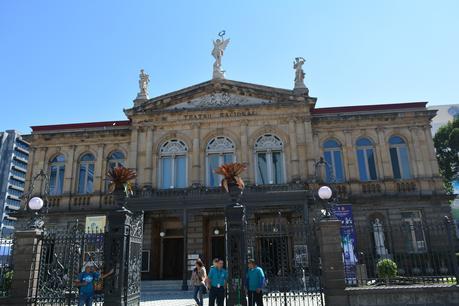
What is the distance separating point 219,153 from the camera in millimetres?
25609

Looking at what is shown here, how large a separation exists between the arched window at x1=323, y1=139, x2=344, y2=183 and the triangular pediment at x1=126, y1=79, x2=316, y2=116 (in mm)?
4338

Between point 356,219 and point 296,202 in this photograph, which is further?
point 356,219

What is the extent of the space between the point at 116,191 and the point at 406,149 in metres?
20.3

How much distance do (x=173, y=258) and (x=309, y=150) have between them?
11083mm

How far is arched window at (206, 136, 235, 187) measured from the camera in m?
25.5

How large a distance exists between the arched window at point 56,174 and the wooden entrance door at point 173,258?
867 cm

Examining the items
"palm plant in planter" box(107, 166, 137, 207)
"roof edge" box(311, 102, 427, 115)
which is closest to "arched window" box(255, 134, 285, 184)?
"roof edge" box(311, 102, 427, 115)

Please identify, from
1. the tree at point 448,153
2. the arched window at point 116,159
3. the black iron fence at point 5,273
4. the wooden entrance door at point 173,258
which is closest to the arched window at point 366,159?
the wooden entrance door at point 173,258

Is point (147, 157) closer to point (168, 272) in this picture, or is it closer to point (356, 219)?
point (168, 272)

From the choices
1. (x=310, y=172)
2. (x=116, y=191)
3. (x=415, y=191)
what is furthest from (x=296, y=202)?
(x=116, y=191)

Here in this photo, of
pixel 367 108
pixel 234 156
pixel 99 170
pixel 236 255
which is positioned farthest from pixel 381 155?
pixel 99 170

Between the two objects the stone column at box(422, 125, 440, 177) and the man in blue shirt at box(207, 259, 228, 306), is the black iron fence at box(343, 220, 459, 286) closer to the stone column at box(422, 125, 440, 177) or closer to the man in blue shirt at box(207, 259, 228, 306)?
the stone column at box(422, 125, 440, 177)

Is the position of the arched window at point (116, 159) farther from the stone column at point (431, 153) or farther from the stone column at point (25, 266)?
the stone column at point (431, 153)

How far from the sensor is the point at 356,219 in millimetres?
23594
